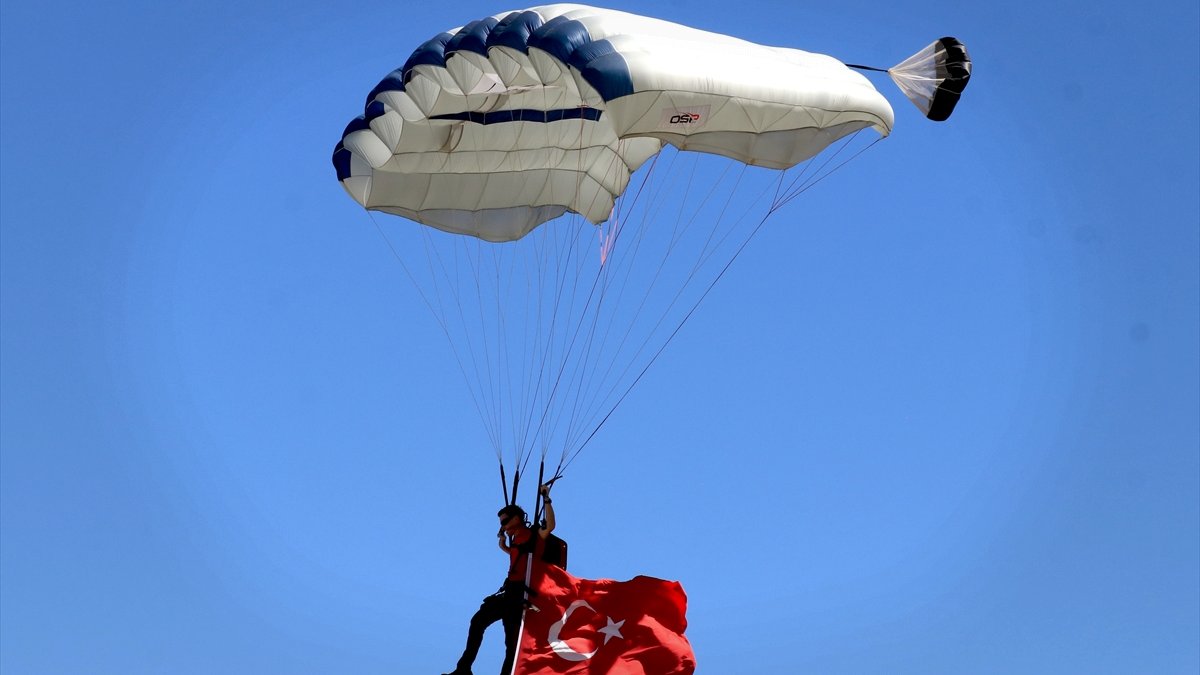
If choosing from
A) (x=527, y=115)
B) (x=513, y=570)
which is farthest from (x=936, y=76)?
(x=513, y=570)

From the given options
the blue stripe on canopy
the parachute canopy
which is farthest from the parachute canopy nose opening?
the blue stripe on canopy

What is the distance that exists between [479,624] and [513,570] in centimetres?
70

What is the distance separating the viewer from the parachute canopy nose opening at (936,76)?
69.1 feet

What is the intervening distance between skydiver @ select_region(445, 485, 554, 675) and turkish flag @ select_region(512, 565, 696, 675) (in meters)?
0.14

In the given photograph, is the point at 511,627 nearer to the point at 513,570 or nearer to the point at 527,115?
the point at 513,570

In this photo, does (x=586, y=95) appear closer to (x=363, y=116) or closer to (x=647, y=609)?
(x=363, y=116)

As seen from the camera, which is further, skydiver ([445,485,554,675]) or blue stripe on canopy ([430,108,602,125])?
blue stripe on canopy ([430,108,602,125])

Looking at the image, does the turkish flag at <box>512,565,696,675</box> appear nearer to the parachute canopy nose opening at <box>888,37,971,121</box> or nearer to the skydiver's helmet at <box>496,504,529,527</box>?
the skydiver's helmet at <box>496,504,529,527</box>

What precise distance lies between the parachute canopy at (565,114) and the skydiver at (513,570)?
404 centimetres

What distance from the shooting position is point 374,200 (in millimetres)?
23625

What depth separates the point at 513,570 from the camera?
21.0 meters

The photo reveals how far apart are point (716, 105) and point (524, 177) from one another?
446cm

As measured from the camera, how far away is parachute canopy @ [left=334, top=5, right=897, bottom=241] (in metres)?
19.8

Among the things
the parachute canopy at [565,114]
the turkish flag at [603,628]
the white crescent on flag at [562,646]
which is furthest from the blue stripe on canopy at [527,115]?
the white crescent on flag at [562,646]
